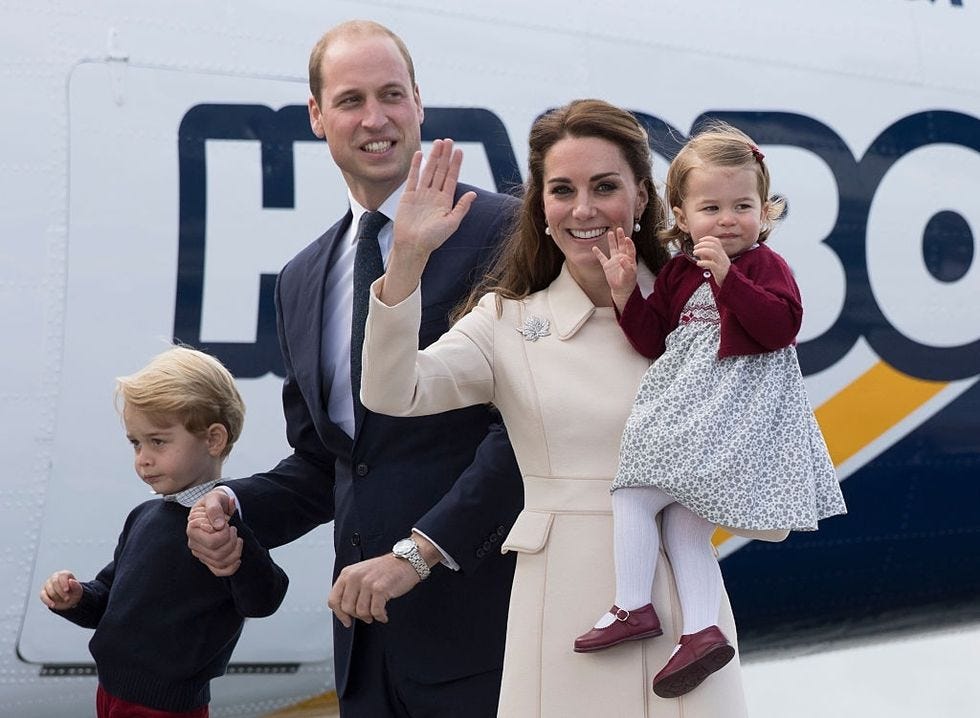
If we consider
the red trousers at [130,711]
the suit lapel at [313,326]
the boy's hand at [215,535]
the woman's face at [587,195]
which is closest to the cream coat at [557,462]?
the woman's face at [587,195]

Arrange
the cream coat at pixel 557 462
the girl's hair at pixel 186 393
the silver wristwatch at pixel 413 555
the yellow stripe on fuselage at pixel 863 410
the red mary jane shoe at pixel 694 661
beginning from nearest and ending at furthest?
the red mary jane shoe at pixel 694 661 < the cream coat at pixel 557 462 < the silver wristwatch at pixel 413 555 < the girl's hair at pixel 186 393 < the yellow stripe on fuselage at pixel 863 410

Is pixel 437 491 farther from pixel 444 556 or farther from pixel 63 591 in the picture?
pixel 63 591

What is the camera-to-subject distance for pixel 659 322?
8.18ft

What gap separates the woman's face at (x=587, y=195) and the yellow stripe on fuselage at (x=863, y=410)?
2335 millimetres

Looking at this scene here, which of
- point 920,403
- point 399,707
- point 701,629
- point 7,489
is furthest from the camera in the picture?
point 920,403

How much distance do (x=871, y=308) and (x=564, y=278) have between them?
2.43m

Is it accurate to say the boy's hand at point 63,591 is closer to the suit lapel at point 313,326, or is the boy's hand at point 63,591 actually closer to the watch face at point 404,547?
the suit lapel at point 313,326

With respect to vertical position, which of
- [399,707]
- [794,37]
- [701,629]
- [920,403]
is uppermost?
[794,37]

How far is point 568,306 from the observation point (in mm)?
2584

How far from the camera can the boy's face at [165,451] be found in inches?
128

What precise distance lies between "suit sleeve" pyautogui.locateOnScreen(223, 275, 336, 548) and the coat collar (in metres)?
0.84

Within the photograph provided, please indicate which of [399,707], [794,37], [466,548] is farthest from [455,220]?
[794,37]

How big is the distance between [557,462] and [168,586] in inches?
A: 48.0

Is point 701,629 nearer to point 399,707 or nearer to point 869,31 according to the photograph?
point 399,707
